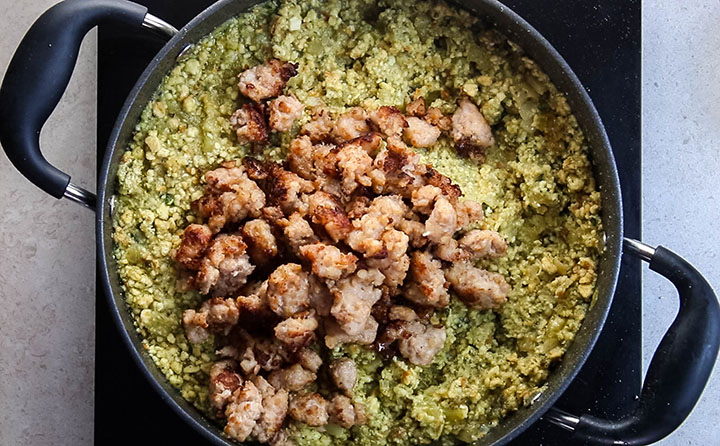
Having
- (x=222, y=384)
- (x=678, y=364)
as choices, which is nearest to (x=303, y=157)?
(x=222, y=384)

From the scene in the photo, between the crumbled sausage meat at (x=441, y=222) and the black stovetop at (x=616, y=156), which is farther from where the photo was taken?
the black stovetop at (x=616, y=156)

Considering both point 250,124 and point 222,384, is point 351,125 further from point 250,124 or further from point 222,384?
point 222,384

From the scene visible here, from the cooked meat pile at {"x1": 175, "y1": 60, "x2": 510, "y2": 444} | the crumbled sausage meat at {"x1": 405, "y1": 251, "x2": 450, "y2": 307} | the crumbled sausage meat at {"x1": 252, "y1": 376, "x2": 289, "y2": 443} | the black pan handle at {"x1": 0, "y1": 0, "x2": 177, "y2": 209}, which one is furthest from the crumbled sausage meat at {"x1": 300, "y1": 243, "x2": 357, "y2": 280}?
the black pan handle at {"x1": 0, "y1": 0, "x2": 177, "y2": 209}

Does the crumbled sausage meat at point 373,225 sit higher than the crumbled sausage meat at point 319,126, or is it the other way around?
the crumbled sausage meat at point 319,126

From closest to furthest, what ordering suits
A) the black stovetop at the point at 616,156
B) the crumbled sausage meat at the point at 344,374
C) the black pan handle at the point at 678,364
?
the black pan handle at the point at 678,364 → the crumbled sausage meat at the point at 344,374 → the black stovetop at the point at 616,156

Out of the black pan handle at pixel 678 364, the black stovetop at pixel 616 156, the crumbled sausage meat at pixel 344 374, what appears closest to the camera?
the black pan handle at pixel 678 364

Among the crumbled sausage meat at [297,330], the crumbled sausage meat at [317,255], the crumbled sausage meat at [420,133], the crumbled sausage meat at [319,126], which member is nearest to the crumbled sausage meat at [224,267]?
the crumbled sausage meat at [317,255]

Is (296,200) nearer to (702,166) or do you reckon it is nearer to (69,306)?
(69,306)

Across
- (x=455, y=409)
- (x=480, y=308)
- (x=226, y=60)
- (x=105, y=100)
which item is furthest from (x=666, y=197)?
(x=105, y=100)

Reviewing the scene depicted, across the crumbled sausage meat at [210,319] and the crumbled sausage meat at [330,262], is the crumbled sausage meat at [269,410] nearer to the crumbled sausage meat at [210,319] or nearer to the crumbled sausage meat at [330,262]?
the crumbled sausage meat at [210,319]
